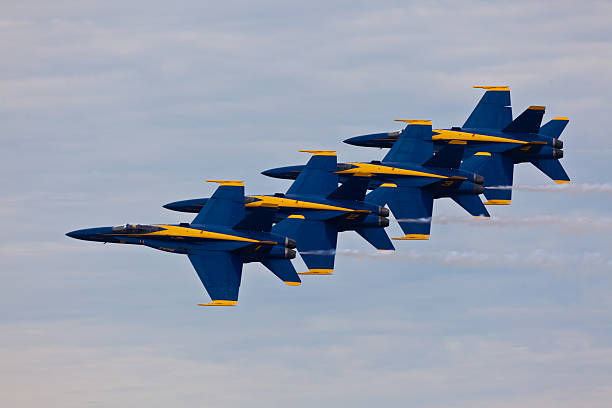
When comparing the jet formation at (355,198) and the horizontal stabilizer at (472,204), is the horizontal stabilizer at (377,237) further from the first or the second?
the horizontal stabilizer at (472,204)

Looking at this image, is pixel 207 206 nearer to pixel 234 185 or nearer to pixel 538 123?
pixel 234 185

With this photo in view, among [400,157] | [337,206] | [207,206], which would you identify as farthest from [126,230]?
[400,157]

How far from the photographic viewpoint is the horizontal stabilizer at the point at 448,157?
13412 cm

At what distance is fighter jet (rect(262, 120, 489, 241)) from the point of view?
133 meters

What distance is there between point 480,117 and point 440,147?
4.94 m

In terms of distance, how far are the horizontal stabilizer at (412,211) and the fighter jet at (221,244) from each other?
12.3 meters

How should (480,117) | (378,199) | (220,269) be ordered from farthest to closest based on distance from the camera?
(480,117), (378,199), (220,269)

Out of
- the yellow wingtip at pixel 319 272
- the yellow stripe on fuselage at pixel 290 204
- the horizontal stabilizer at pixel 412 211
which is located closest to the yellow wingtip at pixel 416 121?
the horizontal stabilizer at pixel 412 211

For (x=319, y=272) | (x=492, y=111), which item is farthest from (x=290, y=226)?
(x=492, y=111)

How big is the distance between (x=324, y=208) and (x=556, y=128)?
2337 centimetres

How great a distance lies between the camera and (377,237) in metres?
131

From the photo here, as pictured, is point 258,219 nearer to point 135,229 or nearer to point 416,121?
point 135,229

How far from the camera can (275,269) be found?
4926 inches

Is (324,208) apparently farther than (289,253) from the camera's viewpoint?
Yes
